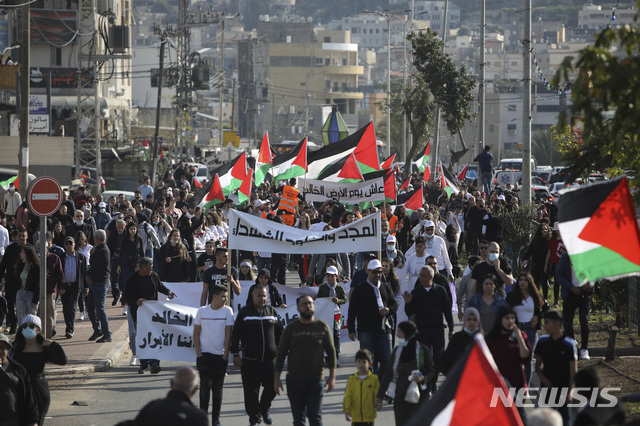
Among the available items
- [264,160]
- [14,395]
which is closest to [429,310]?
[14,395]

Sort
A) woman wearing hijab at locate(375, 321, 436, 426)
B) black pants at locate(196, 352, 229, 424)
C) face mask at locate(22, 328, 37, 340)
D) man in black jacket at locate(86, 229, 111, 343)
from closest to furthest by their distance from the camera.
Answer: woman wearing hijab at locate(375, 321, 436, 426) → face mask at locate(22, 328, 37, 340) → black pants at locate(196, 352, 229, 424) → man in black jacket at locate(86, 229, 111, 343)

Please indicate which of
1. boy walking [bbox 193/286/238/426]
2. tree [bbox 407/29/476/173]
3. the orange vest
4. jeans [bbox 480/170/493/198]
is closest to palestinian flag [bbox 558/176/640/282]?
boy walking [bbox 193/286/238/426]

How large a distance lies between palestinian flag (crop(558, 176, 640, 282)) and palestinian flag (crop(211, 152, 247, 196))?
50.6 ft

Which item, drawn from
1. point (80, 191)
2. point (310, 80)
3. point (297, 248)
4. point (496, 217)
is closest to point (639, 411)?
point (297, 248)

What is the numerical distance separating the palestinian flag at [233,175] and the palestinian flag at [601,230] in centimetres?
1542

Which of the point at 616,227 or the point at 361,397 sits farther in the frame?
the point at 361,397

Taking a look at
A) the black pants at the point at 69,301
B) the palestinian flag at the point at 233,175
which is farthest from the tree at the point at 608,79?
the palestinian flag at the point at 233,175

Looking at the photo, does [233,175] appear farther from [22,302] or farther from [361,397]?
[361,397]

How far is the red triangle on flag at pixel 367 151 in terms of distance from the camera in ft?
70.8

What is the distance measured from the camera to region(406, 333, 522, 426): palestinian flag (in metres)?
6.11

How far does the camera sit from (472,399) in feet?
20.3

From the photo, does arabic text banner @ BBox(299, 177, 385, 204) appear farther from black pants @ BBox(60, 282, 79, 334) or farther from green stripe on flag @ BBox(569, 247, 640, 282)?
green stripe on flag @ BBox(569, 247, 640, 282)

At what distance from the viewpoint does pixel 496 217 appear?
22.0 meters

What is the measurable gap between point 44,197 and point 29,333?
16.1 ft
